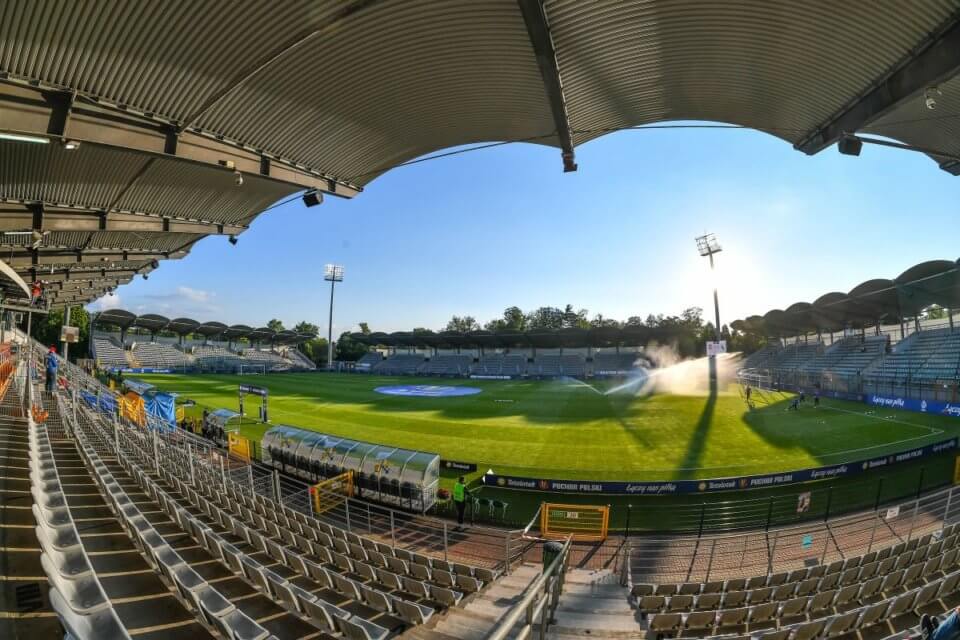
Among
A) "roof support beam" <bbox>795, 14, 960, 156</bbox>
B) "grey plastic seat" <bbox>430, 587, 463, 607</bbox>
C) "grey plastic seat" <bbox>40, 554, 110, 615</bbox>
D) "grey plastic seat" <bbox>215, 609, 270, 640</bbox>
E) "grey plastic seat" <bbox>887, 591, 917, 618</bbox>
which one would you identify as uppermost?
"roof support beam" <bbox>795, 14, 960, 156</bbox>

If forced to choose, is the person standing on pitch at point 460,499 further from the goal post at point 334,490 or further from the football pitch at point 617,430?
the football pitch at point 617,430

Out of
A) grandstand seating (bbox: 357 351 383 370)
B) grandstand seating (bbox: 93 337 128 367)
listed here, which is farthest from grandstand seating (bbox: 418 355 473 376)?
grandstand seating (bbox: 93 337 128 367)

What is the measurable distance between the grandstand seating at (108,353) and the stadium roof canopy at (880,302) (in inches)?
3346

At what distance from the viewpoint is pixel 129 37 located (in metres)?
6.66

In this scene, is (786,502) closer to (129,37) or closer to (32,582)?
(32,582)

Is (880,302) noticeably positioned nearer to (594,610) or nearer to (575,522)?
(575,522)

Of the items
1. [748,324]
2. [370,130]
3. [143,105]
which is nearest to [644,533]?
[370,130]

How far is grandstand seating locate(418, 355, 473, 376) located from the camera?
70713 mm

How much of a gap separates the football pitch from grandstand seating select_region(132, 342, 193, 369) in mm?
32103

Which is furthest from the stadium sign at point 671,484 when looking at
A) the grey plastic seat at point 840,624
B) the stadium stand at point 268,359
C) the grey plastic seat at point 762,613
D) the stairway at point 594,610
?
the stadium stand at point 268,359

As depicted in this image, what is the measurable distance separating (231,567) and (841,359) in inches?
2181

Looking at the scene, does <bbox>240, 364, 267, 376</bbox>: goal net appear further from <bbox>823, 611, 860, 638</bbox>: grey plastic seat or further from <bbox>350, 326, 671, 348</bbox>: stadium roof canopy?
<bbox>823, 611, 860, 638</bbox>: grey plastic seat

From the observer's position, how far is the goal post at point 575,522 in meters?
11.5

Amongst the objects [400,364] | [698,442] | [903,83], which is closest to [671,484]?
[698,442]
